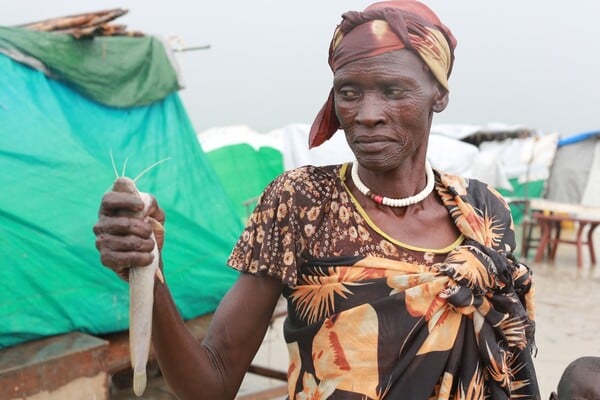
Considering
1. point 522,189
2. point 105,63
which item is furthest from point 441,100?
point 522,189

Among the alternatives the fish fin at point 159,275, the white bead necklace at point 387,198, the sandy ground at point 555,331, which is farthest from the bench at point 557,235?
the fish fin at point 159,275

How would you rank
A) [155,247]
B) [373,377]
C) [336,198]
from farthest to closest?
[336,198] < [373,377] < [155,247]

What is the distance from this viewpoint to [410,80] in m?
1.51

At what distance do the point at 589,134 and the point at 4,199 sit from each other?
16.0 m

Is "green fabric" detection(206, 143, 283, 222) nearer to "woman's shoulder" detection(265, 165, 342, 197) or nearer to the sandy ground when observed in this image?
the sandy ground

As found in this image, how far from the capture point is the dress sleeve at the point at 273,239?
4.82 ft

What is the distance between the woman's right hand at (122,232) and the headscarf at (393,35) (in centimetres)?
68

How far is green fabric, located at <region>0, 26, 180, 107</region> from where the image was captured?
442cm

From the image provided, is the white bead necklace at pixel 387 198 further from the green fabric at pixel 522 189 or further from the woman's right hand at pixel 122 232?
the green fabric at pixel 522 189

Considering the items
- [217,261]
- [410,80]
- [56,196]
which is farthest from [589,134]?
[410,80]

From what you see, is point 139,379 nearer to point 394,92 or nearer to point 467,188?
point 394,92

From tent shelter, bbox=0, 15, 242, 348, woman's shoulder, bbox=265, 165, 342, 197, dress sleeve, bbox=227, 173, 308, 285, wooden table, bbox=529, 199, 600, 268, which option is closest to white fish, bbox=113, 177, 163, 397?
dress sleeve, bbox=227, 173, 308, 285

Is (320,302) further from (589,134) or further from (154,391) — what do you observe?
(589,134)

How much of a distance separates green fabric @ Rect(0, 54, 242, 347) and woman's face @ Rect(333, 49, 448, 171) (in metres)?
2.66
